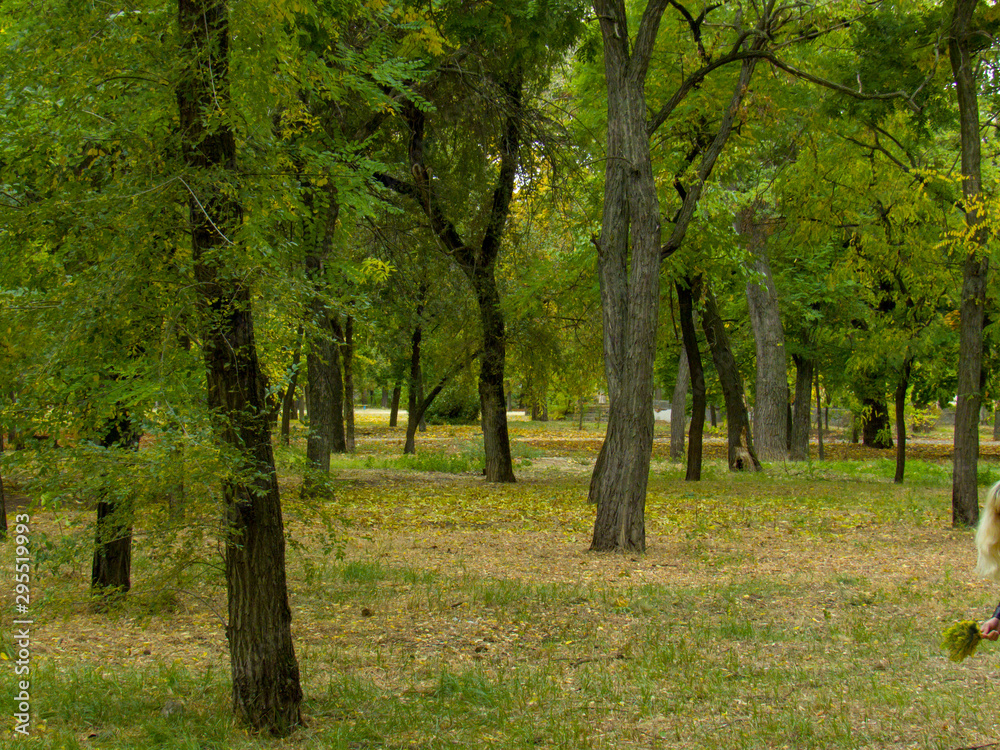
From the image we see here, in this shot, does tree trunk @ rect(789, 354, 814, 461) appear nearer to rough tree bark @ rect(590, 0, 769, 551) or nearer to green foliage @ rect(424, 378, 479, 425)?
rough tree bark @ rect(590, 0, 769, 551)

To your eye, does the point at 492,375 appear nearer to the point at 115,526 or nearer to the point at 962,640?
the point at 115,526

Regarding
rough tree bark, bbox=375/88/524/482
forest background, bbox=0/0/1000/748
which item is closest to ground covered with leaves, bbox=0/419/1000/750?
forest background, bbox=0/0/1000/748

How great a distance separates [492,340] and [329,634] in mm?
11323

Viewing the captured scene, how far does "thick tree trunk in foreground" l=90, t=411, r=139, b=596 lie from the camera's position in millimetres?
4316

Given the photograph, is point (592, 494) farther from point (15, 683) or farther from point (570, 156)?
point (15, 683)

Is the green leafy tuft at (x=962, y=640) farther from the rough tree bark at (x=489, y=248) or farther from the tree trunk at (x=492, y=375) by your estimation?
the tree trunk at (x=492, y=375)

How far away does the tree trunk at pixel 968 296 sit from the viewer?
37.8ft

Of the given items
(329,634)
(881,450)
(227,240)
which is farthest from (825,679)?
(881,450)

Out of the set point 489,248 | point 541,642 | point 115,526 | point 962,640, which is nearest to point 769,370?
point 489,248

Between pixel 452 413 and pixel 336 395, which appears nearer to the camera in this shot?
pixel 336 395

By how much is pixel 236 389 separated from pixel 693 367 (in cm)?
1528

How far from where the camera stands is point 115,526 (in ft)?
14.5

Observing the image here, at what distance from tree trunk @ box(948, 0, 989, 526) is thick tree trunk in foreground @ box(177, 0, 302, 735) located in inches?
390

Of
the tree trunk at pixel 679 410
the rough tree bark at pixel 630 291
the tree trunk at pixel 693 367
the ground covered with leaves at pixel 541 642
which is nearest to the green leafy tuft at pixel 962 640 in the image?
the ground covered with leaves at pixel 541 642
